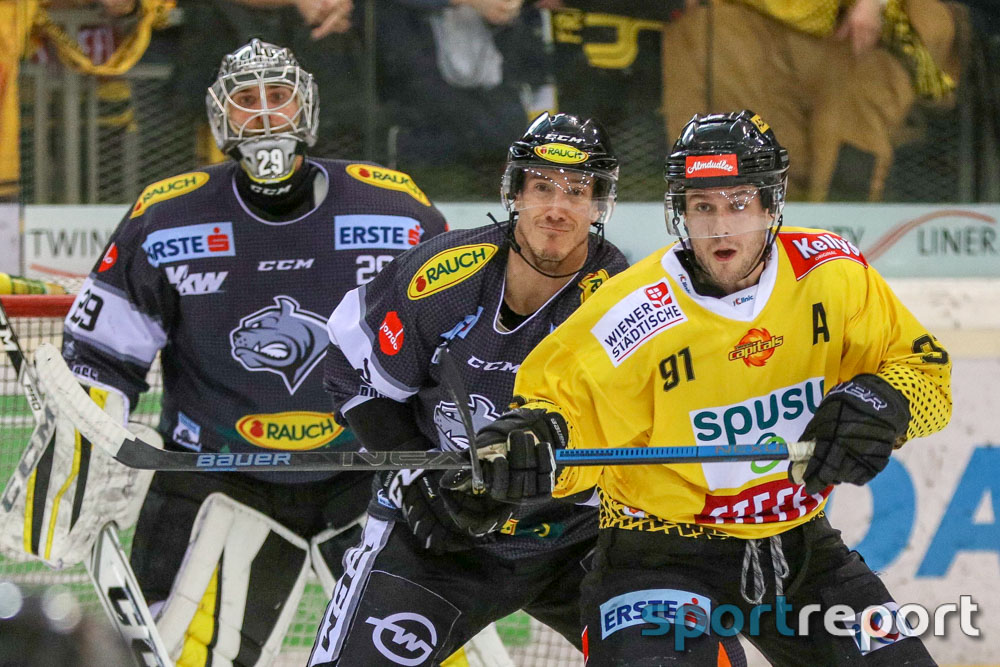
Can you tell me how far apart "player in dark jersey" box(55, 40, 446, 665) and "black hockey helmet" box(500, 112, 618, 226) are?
0.58 meters

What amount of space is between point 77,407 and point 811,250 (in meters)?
1.31

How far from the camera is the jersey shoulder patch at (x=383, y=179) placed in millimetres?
3250

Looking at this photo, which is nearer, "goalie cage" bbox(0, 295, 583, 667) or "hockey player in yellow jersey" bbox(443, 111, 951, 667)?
"hockey player in yellow jersey" bbox(443, 111, 951, 667)

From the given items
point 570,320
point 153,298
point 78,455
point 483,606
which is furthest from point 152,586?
point 570,320

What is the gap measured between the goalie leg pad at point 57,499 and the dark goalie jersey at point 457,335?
2.25ft

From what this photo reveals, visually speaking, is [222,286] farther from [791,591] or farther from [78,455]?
[791,591]

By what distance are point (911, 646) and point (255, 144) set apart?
70.5 inches

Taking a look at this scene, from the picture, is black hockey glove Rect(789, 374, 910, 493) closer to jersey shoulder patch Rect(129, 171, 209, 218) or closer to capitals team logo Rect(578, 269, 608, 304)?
capitals team logo Rect(578, 269, 608, 304)

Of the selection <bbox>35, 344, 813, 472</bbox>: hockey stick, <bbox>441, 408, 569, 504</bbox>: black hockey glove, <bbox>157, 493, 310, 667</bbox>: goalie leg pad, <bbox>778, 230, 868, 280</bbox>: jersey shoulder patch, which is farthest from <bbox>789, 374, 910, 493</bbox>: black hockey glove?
<bbox>157, 493, 310, 667</bbox>: goalie leg pad

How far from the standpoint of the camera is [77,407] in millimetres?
2480

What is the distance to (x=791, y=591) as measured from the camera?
7.34ft

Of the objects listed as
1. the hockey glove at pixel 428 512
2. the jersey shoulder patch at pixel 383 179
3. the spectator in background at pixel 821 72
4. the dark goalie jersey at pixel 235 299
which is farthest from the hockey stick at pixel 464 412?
the spectator in background at pixel 821 72

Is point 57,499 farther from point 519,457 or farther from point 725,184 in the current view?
point 725,184

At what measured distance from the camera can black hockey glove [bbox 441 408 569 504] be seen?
7.00 ft
